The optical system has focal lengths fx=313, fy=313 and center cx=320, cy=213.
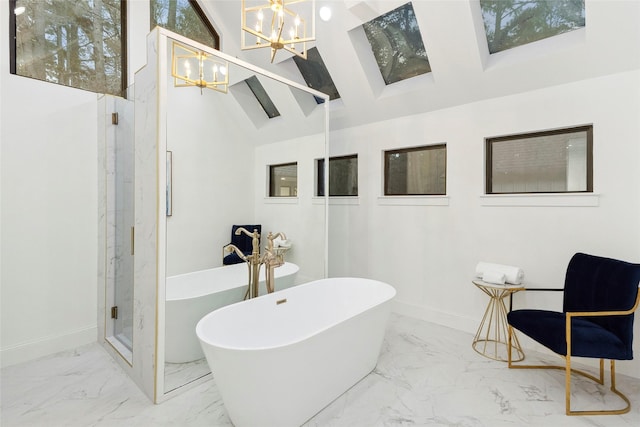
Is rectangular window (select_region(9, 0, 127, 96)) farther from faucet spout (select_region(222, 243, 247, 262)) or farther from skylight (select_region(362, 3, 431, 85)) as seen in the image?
skylight (select_region(362, 3, 431, 85))

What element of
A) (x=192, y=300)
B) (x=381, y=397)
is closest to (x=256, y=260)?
(x=192, y=300)

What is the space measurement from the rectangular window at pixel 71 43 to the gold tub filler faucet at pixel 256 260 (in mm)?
1664

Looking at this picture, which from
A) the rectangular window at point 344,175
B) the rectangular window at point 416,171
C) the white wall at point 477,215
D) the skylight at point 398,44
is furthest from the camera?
the rectangular window at point 344,175

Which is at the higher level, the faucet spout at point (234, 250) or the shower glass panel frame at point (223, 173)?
the shower glass panel frame at point (223, 173)

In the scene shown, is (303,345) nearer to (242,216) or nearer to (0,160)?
(242,216)

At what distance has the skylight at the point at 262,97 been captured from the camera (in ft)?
8.85

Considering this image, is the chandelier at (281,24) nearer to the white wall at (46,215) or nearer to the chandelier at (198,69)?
the chandelier at (198,69)

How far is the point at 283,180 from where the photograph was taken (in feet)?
9.95

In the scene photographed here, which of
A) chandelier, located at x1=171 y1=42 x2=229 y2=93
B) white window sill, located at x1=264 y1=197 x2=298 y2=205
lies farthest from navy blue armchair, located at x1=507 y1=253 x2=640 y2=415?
chandelier, located at x1=171 y1=42 x2=229 y2=93

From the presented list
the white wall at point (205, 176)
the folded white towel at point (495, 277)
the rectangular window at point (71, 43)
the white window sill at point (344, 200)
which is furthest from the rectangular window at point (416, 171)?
the rectangular window at point (71, 43)

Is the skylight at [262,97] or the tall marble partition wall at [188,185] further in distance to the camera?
the skylight at [262,97]

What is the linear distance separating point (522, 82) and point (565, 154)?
2.38 ft

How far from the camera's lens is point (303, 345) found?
173cm

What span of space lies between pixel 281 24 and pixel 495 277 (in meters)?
2.58
